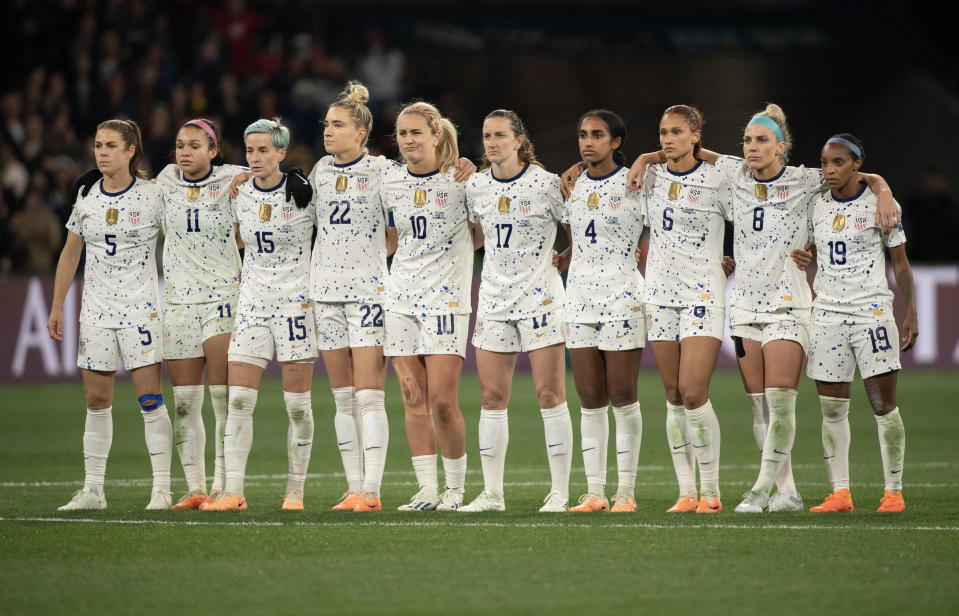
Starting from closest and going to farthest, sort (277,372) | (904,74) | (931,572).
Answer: (931,572) → (277,372) → (904,74)

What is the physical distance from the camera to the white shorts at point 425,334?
8.84 m

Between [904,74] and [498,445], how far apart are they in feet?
71.4

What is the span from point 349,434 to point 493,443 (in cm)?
97

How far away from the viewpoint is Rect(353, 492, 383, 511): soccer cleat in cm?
895

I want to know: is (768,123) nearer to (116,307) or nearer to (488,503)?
(488,503)

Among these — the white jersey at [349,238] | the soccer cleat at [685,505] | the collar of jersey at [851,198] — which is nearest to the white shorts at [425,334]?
the white jersey at [349,238]

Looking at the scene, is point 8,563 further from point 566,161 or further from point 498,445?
point 566,161

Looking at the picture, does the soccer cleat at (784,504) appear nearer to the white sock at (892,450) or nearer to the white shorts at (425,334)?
the white sock at (892,450)

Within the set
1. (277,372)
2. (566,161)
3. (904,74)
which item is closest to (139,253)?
(277,372)

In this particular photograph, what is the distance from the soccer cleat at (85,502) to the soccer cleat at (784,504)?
413 cm

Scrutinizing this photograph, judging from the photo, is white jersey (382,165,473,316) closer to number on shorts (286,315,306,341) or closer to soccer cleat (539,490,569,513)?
number on shorts (286,315,306,341)

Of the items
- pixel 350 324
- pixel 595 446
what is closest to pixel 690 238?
pixel 595 446

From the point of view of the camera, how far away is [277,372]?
799 inches

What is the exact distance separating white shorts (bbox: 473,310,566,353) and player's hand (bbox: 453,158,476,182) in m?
0.89
